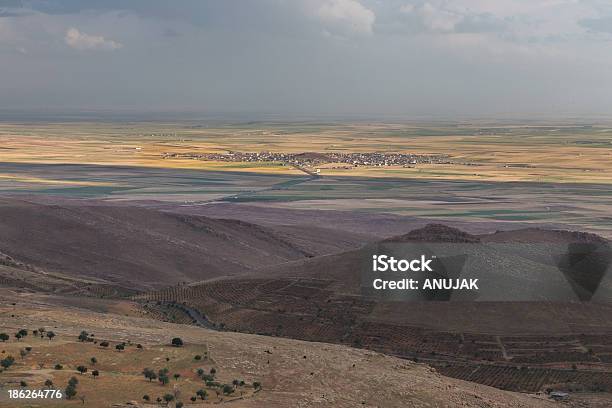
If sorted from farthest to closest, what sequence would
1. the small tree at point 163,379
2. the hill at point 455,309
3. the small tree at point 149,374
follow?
the hill at point 455,309 → the small tree at point 149,374 → the small tree at point 163,379

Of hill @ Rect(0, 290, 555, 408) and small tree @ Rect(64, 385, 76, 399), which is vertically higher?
small tree @ Rect(64, 385, 76, 399)

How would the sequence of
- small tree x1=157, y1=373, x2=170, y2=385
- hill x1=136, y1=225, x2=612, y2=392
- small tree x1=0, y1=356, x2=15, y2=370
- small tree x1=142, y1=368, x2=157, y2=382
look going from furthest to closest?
hill x1=136, y1=225, x2=612, y2=392, small tree x1=142, y1=368, x2=157, y2=382, small tree x1=157, y1=373, x2=170, y2=385, small tree x1=0, y1=356, x2=15, y2=370

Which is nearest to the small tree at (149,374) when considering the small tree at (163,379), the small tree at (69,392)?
the small tree at (163,379)

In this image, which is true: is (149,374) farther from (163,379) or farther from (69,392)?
(69,392)

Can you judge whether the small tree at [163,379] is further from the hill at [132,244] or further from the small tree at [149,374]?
the hill at [132,244]

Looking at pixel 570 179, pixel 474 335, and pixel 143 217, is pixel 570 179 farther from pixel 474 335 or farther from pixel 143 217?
pixel 474 335

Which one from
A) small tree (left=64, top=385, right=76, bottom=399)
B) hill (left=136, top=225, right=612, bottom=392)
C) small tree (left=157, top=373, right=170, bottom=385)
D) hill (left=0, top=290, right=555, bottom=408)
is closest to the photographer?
small tree (left=64, top=385, right=76, bottom=399)

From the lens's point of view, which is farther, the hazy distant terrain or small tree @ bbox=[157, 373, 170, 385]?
the hazy distant terrain

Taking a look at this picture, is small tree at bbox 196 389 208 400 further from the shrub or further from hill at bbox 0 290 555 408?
hill at bbox 0 290 555 408

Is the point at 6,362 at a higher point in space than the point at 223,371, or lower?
higher

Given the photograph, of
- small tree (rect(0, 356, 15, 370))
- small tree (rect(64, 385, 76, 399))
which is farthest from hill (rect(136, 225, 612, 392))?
small tree (rect(64, 385, 76, 399))

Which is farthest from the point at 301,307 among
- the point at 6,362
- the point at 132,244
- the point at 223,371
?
the point at 132,244
